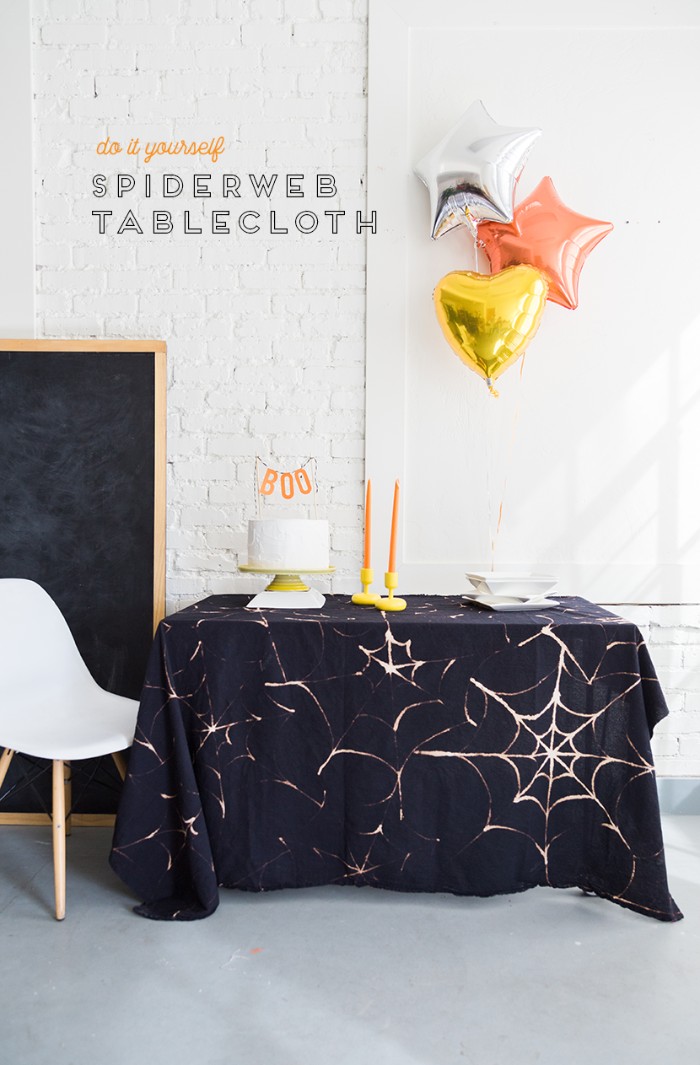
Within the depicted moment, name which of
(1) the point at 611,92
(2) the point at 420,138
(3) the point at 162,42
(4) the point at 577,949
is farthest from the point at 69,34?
(4) the point at 577,949

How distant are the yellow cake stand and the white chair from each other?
453mm

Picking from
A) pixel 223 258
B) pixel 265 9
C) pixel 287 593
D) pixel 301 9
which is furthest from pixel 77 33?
pixel 287 593

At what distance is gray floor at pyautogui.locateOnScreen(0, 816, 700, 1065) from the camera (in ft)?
4.64

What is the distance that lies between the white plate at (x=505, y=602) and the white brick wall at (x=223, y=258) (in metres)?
0.47

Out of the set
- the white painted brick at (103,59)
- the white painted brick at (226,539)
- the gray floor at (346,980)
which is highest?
the white painted brick at (103,59)

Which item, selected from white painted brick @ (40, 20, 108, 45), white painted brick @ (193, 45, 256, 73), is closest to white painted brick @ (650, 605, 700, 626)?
white painted brick @ (193, 45, 256, 73)

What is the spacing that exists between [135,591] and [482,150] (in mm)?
1577

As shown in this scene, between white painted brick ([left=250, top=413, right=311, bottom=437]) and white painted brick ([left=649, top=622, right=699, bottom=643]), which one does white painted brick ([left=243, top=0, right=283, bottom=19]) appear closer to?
white painted brick ([left=250, top=413, right=311, bottom=437])

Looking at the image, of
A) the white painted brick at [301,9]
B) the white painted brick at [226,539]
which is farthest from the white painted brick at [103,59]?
the white painted brick at [226,539]

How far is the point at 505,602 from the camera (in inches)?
82.3

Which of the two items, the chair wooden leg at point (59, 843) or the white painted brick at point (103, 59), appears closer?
the chair wooden leg at point (59, 843)

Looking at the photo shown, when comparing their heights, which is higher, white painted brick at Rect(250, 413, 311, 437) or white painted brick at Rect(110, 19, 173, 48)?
white painted brick at Rect(110, 19, 173, 48)

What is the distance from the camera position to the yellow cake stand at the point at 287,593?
2.07 metres

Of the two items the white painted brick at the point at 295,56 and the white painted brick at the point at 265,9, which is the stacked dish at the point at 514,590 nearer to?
the white painted brick at the point at 295,56
